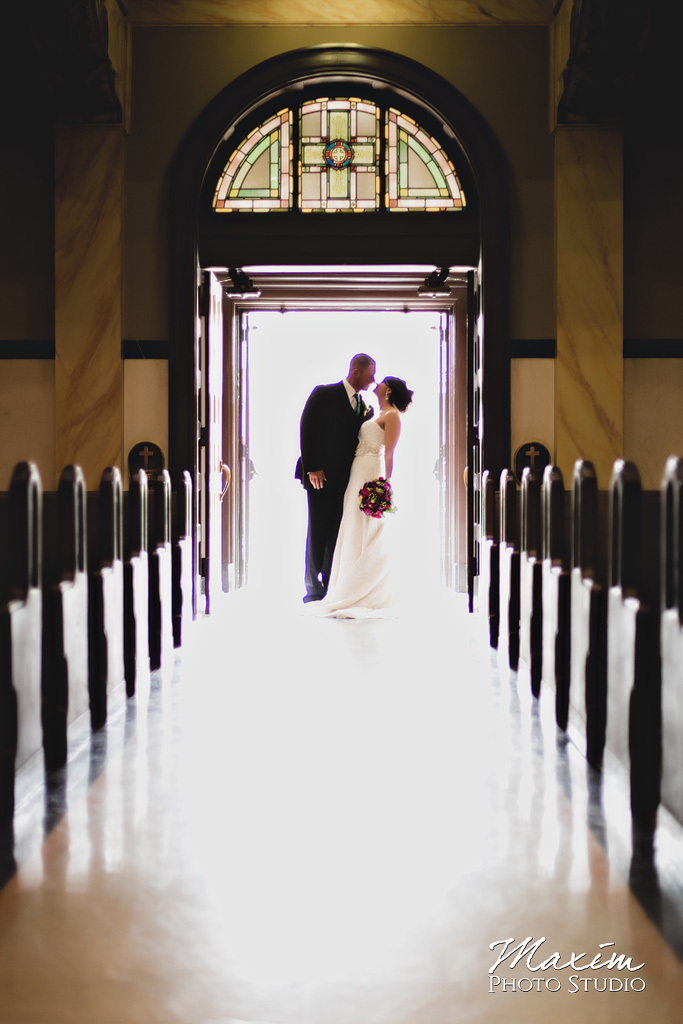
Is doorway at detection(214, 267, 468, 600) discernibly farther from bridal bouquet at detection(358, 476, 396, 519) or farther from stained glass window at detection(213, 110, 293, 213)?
bridal bouquet at detection(358, 476, 396, 519)

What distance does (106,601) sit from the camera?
3383 mm

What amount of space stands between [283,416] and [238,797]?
11173mm

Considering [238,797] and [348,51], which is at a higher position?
[348,51]

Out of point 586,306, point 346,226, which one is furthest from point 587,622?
point 346,226

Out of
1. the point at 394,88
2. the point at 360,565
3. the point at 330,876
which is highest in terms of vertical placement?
the point at 394,88

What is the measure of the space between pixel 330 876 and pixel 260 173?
5.63m

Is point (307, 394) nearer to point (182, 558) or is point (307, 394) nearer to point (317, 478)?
point (317, 478)

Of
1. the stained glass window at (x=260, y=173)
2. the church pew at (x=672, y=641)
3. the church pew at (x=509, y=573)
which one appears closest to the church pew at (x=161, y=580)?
the church pew at (x=509, y=573)

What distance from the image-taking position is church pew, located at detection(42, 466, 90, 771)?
2.79 m

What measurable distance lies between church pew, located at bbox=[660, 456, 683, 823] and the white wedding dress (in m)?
4.27

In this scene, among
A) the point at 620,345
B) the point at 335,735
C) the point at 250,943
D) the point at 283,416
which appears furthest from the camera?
the point at 283,416

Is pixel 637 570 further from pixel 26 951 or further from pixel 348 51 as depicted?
pixel 348 51

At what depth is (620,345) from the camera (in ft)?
20.9

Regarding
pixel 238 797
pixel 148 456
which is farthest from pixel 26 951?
pixel 148 456
